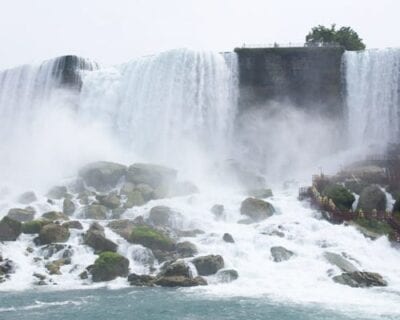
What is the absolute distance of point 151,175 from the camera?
37.5 metres

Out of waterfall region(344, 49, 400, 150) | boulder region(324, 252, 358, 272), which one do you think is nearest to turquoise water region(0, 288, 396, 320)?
boulder region(324, 252, 358, 272)

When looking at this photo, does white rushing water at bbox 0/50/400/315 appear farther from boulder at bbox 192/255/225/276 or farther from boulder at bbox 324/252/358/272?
boulder at bbox 192/255/225/276

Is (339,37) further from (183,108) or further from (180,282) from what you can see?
(180,282)

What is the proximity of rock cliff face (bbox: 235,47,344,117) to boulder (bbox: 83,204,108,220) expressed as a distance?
668 inches

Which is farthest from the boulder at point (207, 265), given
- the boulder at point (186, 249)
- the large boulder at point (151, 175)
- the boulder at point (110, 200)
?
the large boulder at point (151, 175)

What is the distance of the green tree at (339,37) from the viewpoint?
54469mm

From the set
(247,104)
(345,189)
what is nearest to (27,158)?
(247,104)

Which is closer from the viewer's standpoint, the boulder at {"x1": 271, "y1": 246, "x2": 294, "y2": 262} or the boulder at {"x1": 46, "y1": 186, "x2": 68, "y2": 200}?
the boulder at {"x1": 271, "y1": 246, "x2": 294, "y2": 262}

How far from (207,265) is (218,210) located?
9166 mm

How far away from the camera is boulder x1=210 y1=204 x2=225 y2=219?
1258 inches

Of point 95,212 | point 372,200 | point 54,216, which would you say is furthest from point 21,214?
point 372,200

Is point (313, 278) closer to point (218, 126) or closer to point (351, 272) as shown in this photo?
point (351, 272)

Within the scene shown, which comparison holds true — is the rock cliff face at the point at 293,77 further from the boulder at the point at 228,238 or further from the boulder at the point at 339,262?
the boulder at the point at 339,262

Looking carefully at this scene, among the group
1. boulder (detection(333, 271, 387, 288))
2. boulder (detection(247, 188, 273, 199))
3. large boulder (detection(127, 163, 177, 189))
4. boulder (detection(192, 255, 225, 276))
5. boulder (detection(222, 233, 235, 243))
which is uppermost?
large boulder (detection(127, 163, 177, 189))
